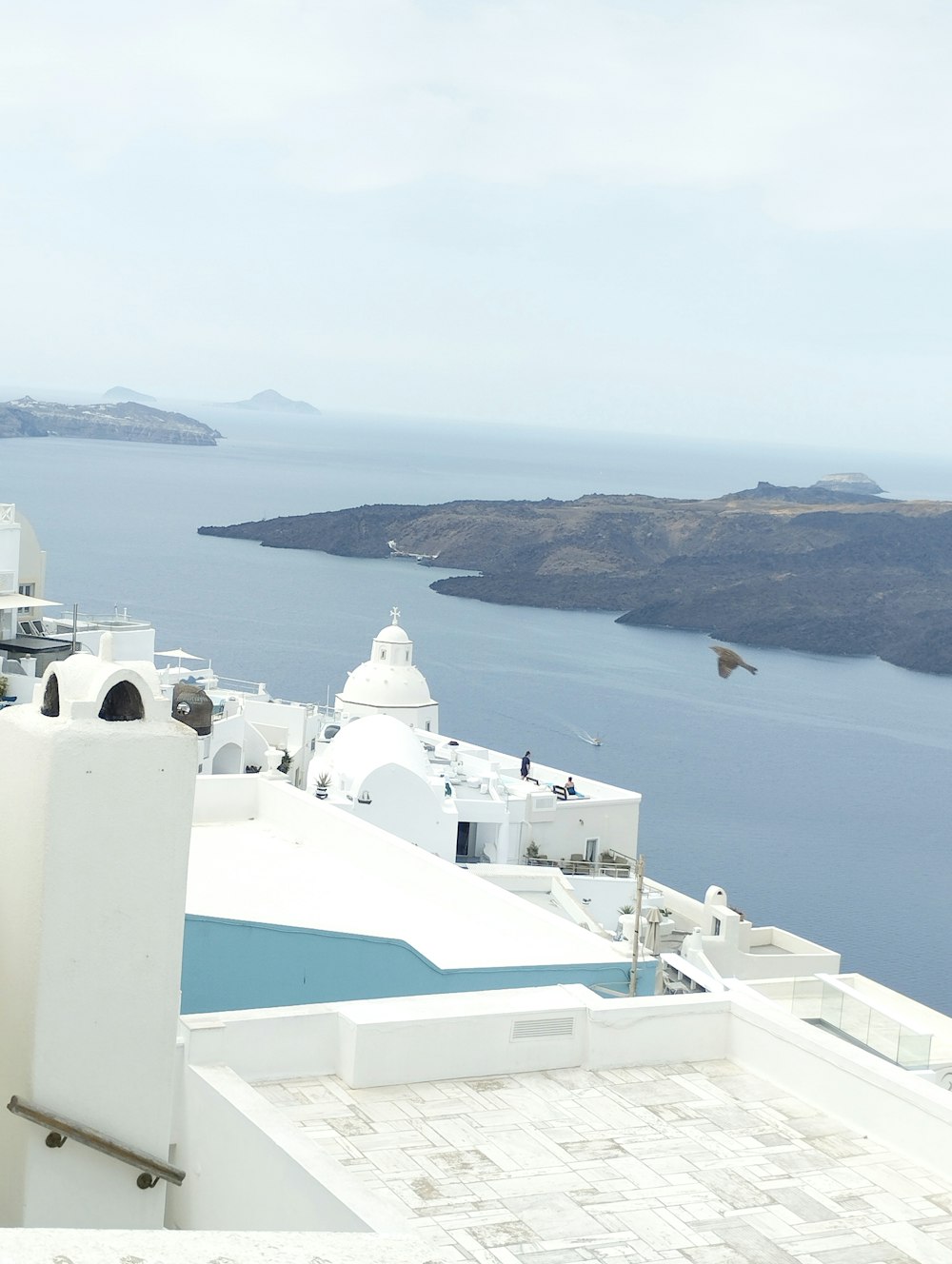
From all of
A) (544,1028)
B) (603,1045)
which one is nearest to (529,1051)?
(544,1028)

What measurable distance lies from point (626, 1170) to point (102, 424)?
179 metres

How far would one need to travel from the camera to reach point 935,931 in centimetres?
3462

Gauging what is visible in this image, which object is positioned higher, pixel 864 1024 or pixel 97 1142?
pixel 97 1142

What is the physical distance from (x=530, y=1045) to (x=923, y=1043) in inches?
142

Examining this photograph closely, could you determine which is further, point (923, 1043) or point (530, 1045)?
point (923, 1043)

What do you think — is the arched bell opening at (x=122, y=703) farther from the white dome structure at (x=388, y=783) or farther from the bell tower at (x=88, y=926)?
the white dome structure at (x=388, y=783)

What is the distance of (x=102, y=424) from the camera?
586 ft

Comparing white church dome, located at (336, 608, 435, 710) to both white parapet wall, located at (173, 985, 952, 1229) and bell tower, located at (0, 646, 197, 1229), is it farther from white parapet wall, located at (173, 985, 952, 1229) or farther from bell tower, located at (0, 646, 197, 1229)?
bell tower, located at (0, 646, 197, 1229)

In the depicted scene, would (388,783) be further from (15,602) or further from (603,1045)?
(603,1045)

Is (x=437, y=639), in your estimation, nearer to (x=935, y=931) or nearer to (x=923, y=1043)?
(x=935, y=931)

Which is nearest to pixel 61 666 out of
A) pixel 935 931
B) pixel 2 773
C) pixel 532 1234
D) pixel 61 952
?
pixel 2 773

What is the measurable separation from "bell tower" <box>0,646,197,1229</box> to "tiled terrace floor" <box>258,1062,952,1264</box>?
69cm

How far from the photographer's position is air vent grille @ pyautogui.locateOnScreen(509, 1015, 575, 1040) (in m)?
6.40

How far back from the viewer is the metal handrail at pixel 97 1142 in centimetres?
521
